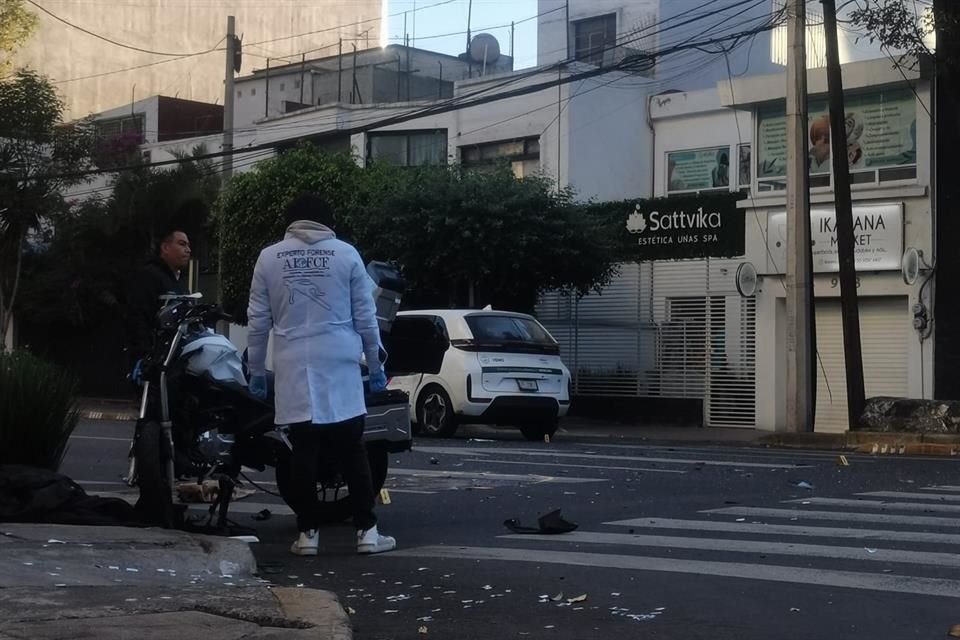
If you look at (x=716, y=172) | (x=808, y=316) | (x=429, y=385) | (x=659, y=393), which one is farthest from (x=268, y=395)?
(x=716, y=172)

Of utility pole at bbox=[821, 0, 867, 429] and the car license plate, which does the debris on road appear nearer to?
the car license plate

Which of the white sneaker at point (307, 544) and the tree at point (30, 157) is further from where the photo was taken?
the tree at point (30, 157)

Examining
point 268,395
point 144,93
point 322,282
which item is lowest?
point 268,395

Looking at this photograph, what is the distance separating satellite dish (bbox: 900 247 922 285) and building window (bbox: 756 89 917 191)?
4.43ft

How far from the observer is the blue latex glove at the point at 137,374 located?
782cm

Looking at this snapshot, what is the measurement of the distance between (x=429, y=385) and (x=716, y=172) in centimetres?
1346

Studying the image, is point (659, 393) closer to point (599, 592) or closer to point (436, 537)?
point (436, 537)

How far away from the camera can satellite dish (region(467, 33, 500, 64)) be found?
43.1 m

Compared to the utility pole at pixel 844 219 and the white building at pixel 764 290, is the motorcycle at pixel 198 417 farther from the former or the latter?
the white building at pixel 764 290

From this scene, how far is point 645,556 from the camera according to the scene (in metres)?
7.27

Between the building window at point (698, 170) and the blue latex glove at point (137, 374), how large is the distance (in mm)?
24212

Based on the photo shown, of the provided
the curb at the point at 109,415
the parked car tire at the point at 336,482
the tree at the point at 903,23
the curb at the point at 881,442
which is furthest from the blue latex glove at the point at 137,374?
the curb at the point at 109,415

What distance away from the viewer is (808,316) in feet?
72.2

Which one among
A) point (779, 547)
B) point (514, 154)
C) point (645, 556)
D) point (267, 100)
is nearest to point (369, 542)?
point (645, 556)
